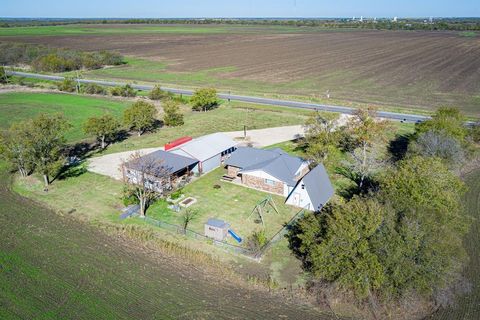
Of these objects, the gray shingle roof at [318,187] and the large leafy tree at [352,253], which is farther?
the gray shingle roof at [318,187]

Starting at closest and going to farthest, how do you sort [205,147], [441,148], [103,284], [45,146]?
[103,284] → [45,146] → [441,148] → [205,147]

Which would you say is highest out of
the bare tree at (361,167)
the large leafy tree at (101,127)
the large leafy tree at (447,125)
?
the large leafy tree at (447,125)

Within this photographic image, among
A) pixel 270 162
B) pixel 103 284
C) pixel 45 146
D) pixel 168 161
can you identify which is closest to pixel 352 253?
pixel 103 284

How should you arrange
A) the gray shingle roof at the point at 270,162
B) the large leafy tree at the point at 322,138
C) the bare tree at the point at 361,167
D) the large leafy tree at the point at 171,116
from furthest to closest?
1. the large leafy tree at the point at 171,116
2. the large leafy tree at the point at 322,138
3. the bare tree at the point at 361,167
4. the gray shingle roof at the point at 270,162

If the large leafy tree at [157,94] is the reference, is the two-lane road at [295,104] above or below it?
below

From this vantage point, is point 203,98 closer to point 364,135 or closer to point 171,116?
point 171,116

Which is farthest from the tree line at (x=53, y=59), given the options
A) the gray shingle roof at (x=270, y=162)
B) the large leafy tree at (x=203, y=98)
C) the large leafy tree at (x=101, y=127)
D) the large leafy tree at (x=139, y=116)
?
the gray shingle roof at (x=270, y=162)

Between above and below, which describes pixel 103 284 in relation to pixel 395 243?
below

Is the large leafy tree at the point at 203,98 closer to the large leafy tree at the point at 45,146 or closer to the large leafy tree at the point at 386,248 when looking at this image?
the large leafy tree at the point at 45,146
